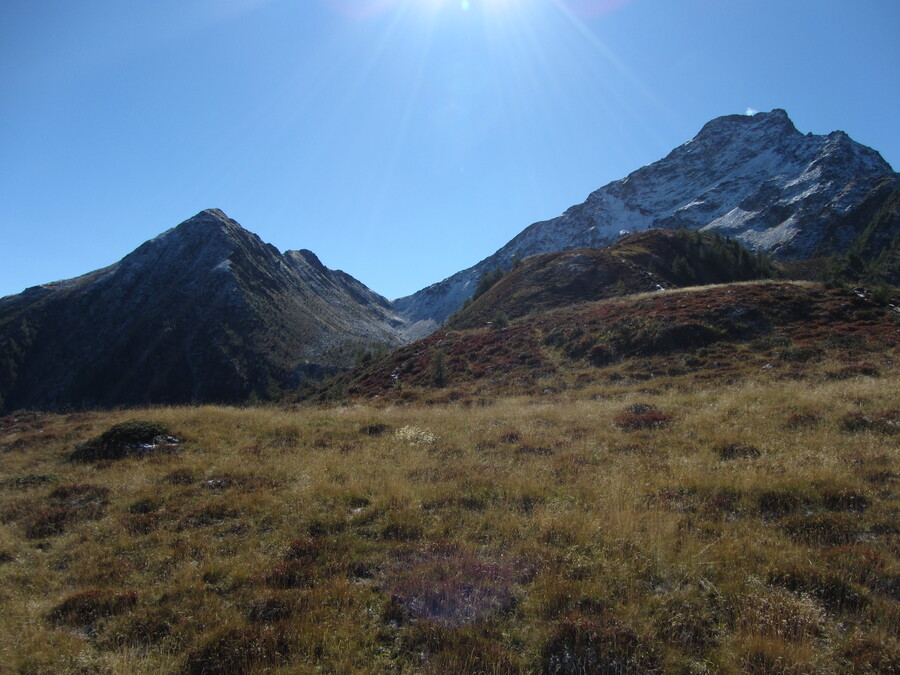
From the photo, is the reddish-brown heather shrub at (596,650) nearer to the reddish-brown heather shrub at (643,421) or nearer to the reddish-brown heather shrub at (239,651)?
the reddish-brown heather shrub at (239,651)

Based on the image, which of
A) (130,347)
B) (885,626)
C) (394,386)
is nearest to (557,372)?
(394,386)

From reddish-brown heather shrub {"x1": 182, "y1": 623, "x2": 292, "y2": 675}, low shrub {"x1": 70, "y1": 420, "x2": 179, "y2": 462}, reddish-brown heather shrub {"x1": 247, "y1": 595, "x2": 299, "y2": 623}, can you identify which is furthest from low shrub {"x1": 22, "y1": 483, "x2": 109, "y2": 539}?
reddish-brown heather shrub {"x1": 182, "y1": 623, "x2": 292, "y2": 675}

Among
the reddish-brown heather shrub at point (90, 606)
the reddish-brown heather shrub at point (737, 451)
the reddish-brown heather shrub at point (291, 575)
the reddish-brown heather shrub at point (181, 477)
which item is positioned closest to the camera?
the reddish-brown heather shrub at point (90, 606)

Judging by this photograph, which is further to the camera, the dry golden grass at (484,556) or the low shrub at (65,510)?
the low shrub at (65,510)

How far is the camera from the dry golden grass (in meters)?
4.48

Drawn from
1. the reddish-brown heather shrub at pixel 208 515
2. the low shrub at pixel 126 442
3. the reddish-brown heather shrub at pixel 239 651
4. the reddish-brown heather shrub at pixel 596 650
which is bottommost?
the reddish-brown heather shrub at pixel 596 650

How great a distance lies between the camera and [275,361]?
534ft

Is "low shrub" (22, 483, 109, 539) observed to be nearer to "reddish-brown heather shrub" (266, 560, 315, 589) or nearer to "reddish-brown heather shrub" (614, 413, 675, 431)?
"reddish-brown heather shrub" (266, 560, 315, 589)

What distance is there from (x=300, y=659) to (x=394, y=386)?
29.9 meters

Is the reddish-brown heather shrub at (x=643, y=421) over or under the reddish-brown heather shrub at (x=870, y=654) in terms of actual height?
over

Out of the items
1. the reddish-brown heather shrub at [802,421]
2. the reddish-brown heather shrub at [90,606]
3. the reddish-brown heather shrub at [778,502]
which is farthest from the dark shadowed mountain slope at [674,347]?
the reddish-brown heather shrub at [90,606]

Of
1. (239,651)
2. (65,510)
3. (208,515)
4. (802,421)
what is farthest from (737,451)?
(65,510)

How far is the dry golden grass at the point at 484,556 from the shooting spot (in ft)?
14.7

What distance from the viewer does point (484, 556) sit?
20.3 ft
